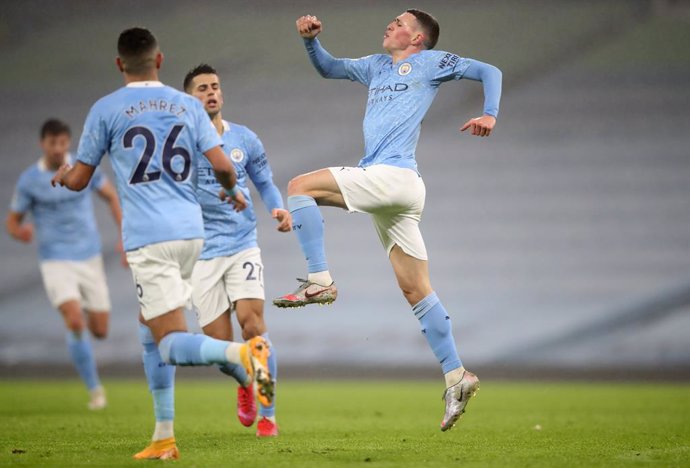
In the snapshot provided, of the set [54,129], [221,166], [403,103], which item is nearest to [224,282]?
[403,103]

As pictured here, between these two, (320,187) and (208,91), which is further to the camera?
(208,91)

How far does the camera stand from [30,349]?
15.9 metres

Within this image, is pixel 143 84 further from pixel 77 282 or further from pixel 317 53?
pixel 77 282

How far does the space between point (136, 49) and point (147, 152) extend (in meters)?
0.57

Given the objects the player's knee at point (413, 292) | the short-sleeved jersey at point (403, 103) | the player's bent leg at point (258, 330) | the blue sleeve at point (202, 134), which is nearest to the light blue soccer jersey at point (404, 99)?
the short-sleeved jersey at point (403, 103)

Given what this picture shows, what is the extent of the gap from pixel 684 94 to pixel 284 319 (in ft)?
23.9

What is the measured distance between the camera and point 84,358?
36.0ft

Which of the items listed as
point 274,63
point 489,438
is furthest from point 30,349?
point 489,438

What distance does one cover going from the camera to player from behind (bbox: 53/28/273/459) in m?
5.55

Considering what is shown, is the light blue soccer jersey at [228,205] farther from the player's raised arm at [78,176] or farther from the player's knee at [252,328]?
the player's raised arm at [78,176]

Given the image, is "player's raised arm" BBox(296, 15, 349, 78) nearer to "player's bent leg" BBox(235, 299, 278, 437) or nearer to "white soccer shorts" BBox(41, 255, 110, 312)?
"player's bent leg" BBox(235, 299, 278, 437)

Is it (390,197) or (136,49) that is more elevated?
(136,49)

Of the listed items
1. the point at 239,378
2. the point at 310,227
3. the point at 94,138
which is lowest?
the point at 239,378

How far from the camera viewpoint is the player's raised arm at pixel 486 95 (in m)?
6.25
